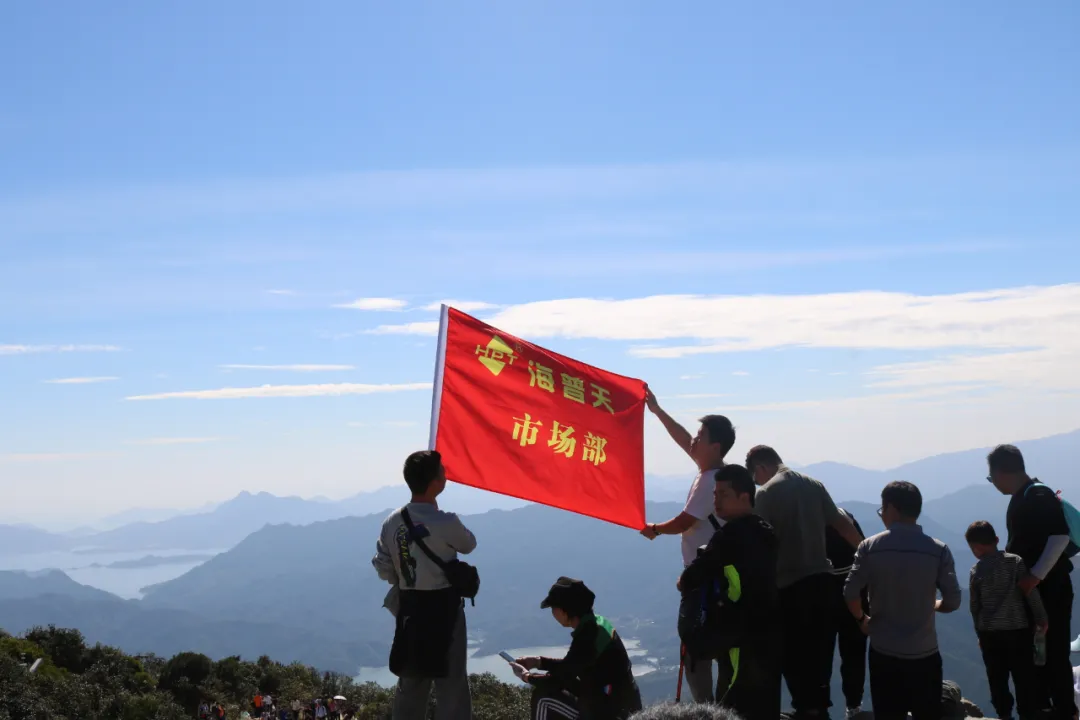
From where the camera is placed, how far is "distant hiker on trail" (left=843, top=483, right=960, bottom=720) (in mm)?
6223

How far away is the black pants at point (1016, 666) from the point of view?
25.1 ft

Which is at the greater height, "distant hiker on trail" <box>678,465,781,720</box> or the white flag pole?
the white flag pole

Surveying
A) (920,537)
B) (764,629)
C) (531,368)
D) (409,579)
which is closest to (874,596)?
(920,537)

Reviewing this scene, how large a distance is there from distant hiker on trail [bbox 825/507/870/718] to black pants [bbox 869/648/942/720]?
110cm

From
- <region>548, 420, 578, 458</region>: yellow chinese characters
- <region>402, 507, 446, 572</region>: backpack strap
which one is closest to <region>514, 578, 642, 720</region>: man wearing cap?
<region>402, 507, 446, 572</region>: backpack strap

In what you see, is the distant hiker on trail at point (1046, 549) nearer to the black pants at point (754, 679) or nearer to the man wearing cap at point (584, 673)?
the black pants at point (754, 679)

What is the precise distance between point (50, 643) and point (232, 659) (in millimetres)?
4004

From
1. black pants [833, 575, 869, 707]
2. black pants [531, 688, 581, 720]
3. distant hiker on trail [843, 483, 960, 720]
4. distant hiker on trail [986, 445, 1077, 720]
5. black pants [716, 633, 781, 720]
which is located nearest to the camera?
black pants [716, 633, 781, 720]

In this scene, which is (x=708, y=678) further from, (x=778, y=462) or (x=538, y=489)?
(x=538, y=489)

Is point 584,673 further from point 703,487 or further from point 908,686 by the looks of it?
point 908,686

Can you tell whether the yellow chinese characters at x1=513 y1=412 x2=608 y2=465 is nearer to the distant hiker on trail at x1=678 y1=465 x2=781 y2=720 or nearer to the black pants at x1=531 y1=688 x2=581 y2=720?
the black pants at x1=531 y1=688 x2=581 y2=720

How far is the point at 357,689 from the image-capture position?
2347 centimetres

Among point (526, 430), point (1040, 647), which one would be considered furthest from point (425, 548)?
point (1040, 647)

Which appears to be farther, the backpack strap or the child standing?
the child standing
